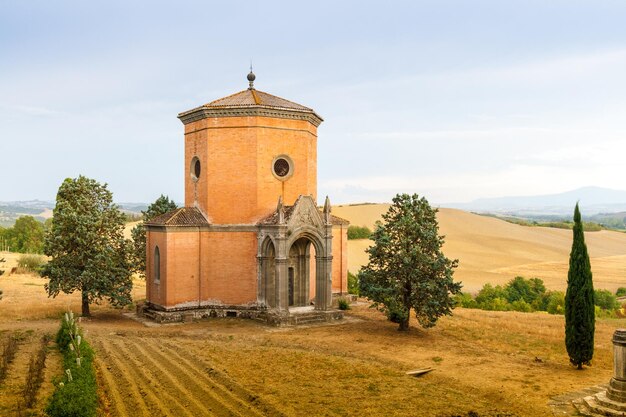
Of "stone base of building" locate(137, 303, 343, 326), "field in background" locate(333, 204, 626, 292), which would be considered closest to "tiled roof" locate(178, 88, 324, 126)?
"stone base of building" locate(137, 303, 343, 326)

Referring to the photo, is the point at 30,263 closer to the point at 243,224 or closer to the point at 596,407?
the point at 243,224

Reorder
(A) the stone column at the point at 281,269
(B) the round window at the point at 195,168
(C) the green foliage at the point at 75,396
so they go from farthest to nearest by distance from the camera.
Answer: (B) the round window at the point at 195,168
(A) the stone column at the point at 281,269
(C) the green foliage at the point at 75,396

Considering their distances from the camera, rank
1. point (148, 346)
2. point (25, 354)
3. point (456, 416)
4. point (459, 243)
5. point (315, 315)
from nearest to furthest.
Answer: point (456, 416) < point (25, 354) < point (148, 346) < point (315, 315) < point (459, 243)

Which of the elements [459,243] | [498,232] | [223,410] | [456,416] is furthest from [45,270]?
[498,232]

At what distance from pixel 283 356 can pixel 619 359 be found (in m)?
11.9

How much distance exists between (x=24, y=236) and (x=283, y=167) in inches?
2570

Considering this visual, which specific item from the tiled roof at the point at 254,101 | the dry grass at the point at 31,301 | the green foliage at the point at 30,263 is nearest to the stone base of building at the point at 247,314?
the dry grass at the point at 31,301

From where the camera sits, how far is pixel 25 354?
20203 mm

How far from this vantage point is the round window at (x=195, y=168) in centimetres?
3192

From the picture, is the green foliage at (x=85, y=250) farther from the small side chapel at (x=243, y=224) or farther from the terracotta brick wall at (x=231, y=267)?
the terracotta brick wall at (x=231, y=267)

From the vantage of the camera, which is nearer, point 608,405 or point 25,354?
point 608,405

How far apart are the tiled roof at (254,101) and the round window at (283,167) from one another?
307 centimetres

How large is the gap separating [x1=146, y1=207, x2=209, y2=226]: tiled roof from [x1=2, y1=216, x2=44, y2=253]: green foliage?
55.7 metres

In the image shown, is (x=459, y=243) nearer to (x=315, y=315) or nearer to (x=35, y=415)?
(x=315, y=315)
